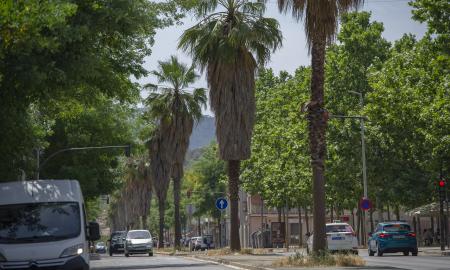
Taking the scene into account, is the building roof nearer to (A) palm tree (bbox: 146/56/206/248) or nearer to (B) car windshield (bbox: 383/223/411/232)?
(B) car windshield (bbox: 383/223/411/232)

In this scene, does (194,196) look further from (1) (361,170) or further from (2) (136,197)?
(1) (361,170)

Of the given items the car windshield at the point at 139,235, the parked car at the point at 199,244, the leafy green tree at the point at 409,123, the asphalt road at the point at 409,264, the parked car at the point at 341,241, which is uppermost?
the leafy green tree at the point at 409,123

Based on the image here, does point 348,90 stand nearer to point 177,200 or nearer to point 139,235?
point 177,200

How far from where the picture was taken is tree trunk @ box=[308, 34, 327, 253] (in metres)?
29.0

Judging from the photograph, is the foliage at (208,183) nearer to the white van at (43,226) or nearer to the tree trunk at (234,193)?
the tree trunk at (234,193)

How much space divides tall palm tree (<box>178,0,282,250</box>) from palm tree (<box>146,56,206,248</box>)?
54.4 ft

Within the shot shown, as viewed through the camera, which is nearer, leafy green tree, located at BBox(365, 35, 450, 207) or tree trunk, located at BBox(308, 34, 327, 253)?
tree trunk, located at BBox(308, 34, 327, 253)

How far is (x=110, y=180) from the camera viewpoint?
63469 millimetres

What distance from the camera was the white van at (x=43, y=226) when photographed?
1902cm

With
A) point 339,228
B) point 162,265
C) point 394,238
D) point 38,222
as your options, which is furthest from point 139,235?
point 38,222

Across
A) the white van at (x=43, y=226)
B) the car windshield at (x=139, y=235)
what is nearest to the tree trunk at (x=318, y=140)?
the white van at (x=43, y=226)

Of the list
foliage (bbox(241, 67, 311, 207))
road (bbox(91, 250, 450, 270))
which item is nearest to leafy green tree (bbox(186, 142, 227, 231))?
foliage (bbox(241, 67, 311, 207))

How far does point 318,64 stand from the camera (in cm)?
2964

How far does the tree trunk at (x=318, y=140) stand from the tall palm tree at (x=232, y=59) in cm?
1248
